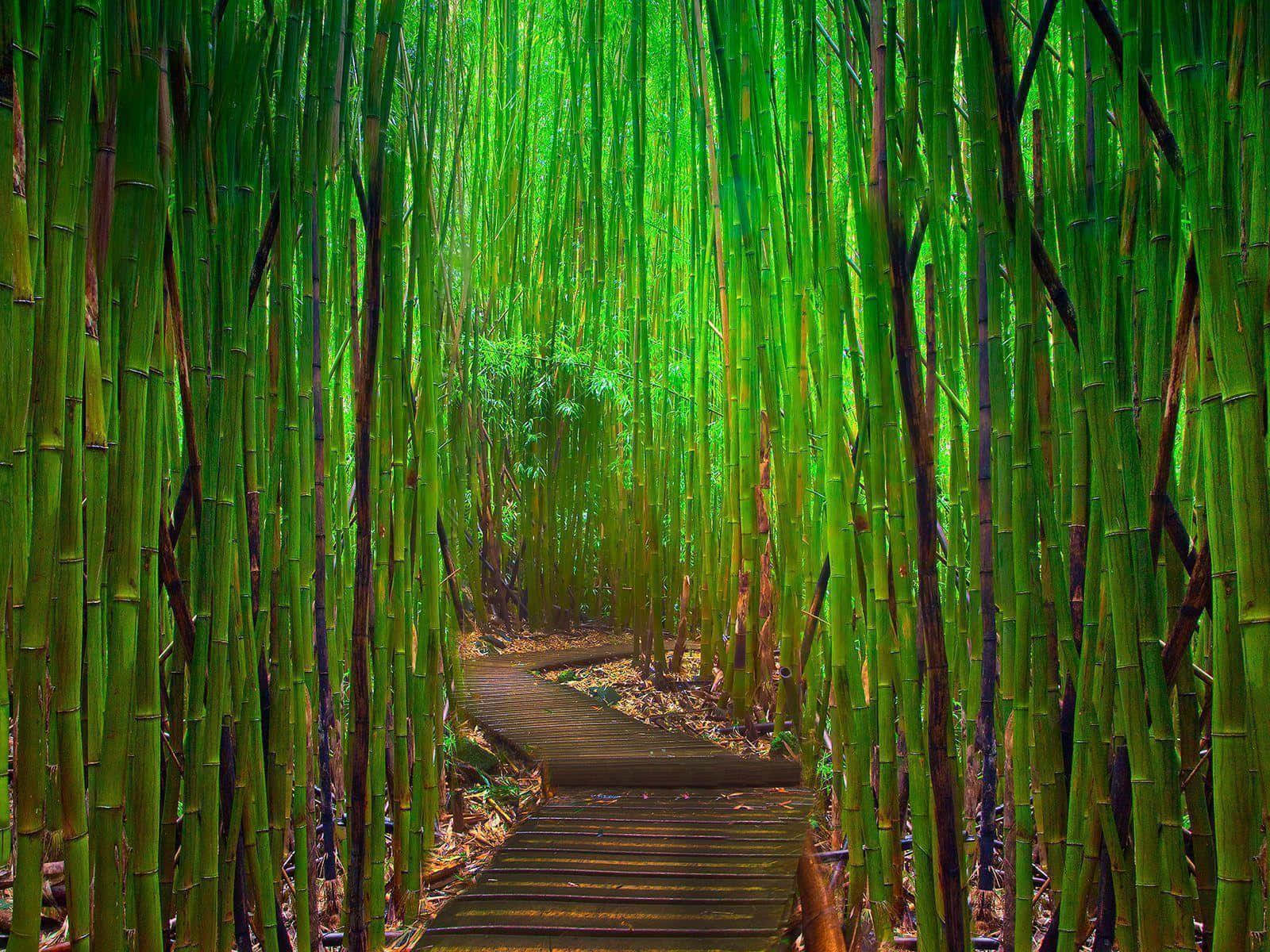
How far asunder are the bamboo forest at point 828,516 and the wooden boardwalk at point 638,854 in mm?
11

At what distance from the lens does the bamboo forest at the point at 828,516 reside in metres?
0.78

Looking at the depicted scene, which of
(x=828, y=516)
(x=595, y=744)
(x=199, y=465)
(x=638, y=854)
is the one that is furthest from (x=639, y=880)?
(x=199, y=465)

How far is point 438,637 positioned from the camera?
1.54 m

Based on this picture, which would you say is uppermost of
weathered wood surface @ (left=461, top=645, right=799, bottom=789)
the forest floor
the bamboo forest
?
the bamboo forest

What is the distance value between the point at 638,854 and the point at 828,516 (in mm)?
687

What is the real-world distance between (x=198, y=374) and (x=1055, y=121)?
1.23 meters

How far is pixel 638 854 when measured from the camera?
149 cm

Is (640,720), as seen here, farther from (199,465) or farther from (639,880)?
(199,465)

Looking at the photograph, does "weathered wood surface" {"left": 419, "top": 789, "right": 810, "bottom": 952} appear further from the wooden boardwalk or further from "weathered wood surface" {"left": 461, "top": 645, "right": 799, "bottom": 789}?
"weathered wood surface" {"left": 461, "top": 645, "right": 799, "bottom": 789}

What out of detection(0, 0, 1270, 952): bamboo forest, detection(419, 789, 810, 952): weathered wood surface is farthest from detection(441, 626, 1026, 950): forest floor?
detection(419, 789, 810, 952): weathered wood surface

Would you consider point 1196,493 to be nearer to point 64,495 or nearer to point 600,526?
point 64,495

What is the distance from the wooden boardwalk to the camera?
119 cm

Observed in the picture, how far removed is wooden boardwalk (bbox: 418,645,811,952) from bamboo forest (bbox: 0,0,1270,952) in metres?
0.01

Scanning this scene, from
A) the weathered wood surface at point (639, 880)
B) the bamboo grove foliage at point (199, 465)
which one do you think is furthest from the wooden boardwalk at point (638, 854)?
the bamboo grove foliage at point (199, 465)
